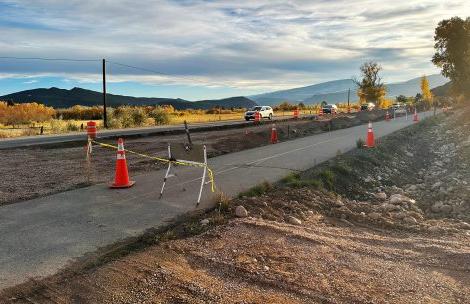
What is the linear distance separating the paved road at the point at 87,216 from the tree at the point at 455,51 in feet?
152

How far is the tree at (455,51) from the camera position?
173ft

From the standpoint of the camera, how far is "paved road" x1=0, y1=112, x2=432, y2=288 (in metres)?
5.70

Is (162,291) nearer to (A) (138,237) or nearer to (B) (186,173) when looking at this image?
(A) (138,237)

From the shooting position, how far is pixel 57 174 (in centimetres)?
1257

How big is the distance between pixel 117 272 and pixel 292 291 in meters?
1.82

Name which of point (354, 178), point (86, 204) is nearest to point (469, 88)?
point (354, 178)

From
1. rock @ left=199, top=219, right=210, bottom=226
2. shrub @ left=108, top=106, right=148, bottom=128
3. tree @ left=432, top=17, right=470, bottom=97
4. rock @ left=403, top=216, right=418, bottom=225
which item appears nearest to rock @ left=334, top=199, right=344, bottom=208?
rock @ left=403, top=216, right=418, bottom=225

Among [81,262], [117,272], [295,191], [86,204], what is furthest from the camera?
[295,191]

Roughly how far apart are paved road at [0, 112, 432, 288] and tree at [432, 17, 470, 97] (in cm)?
4646

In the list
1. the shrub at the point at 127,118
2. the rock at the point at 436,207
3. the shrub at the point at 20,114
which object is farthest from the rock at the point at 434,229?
the shrub at the point at 20,114

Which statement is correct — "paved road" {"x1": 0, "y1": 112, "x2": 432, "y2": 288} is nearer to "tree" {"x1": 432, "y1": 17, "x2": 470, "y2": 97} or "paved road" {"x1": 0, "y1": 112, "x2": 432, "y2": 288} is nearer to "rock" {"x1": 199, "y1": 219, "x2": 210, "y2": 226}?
"rock" {"x1": 199, "y1": 219, "x2": 210, "y2": 226}

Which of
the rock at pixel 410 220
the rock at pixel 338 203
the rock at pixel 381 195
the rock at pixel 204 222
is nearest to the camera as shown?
the rock at pixel 204 222

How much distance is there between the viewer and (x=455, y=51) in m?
54.7

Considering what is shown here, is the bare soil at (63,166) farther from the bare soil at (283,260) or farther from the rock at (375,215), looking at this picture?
the rock at (375,215)
